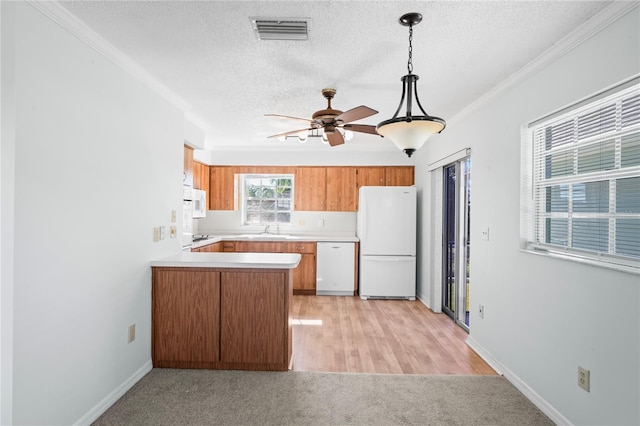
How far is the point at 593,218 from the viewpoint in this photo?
199 cm

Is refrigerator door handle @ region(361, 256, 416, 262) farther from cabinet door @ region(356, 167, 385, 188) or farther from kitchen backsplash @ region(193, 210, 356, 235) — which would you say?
cabinet door @ region(356, 167, 385, 188)

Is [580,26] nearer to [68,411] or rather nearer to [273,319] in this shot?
[273,319]

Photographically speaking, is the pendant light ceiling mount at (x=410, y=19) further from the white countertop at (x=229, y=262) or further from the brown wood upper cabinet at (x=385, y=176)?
the brown wood upper cabinet at (x=385, y=176)

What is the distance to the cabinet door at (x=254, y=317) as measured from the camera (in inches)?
107

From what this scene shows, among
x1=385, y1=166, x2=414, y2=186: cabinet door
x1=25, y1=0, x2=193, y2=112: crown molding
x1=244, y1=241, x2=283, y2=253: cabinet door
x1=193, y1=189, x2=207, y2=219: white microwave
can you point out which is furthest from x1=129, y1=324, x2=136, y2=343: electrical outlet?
x1=385, y1=166, x2=414, y2=186: cabinet door

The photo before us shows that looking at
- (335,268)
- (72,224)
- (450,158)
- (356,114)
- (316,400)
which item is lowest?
(316,400)

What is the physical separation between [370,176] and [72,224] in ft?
14.3

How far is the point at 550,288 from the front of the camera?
2234 millimetres

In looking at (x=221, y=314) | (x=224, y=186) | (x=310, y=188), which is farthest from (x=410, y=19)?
(x=224, y=186)

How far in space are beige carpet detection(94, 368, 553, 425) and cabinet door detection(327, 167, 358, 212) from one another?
10.7 ft

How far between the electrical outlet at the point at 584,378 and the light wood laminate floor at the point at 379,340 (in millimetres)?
919

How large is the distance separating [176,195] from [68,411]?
185cm

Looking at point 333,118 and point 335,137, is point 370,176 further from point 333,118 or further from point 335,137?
point 333,118

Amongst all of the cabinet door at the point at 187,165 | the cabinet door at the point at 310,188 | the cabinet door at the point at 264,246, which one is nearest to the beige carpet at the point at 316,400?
the cabinet door at the point at 187,165
